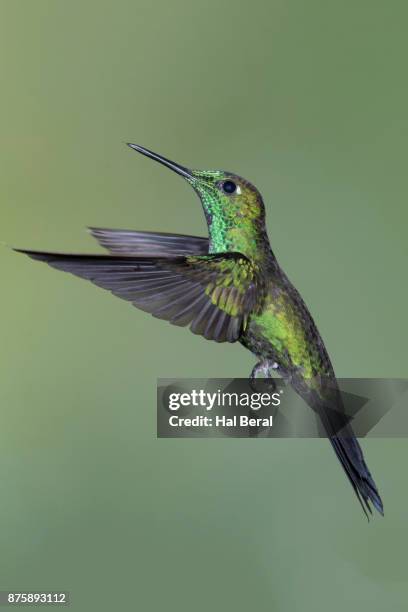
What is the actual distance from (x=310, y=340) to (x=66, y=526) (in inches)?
38.3

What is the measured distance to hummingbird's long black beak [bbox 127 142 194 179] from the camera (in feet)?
3.53

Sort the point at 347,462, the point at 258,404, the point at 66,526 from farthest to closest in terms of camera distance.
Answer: the point at 66,526, the point at 258,404, the point at 347,462

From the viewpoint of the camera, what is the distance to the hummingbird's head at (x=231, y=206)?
116 cm

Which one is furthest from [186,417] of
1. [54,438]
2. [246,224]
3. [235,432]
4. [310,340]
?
[54,438]

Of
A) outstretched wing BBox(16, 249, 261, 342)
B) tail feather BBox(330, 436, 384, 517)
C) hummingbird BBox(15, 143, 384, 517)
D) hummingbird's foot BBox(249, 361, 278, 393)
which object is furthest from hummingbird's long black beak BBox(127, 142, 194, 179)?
tail feather BBox(330, 436, 384, 517)

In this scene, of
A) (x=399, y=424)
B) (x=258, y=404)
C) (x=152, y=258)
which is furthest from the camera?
(x=399, y=424)

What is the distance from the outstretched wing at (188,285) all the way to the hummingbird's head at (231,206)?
0.06m

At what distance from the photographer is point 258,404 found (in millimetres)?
1223

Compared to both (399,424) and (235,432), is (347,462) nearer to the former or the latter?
(235,432)

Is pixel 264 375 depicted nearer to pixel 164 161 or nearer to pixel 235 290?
pixel 235 290

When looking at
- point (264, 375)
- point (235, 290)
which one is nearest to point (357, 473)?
point (264, 375)

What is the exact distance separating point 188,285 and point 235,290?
73mm

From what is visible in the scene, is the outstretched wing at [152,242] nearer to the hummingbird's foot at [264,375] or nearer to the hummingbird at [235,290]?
the hummingbird at [235,290]

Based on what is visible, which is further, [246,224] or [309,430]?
[309,430]
